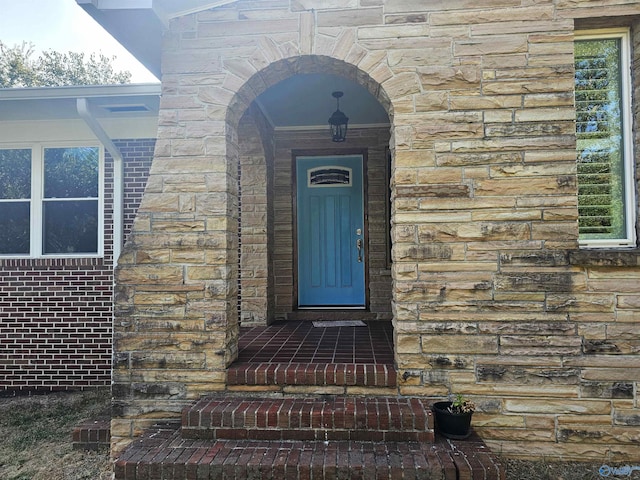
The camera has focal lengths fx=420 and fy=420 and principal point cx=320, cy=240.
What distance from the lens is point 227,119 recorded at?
3070 mm

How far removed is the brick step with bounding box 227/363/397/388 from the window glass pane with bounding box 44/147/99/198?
3.31 metres

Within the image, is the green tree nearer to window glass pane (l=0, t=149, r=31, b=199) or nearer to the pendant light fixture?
window glass pane (l=0, t=149, r=31, b=199)

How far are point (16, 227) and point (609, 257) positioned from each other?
19.4 ft

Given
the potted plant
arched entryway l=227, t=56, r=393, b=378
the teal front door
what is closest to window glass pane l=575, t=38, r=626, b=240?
the potted plant

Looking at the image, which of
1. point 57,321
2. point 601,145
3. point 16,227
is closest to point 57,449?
point 57,321

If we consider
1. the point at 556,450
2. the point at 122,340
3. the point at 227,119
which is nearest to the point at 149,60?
the point at 227,119

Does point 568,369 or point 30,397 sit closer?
point 568,369

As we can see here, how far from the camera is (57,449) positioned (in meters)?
3.42

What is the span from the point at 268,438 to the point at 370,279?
9.07ft

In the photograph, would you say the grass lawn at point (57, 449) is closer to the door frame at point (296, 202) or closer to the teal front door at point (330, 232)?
the door frame at point (296, 202)

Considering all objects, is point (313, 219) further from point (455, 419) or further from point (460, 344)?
point (455, 419)

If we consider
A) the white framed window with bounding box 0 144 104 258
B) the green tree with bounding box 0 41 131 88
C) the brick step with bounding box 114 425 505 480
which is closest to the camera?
the brick step with bounding box 114 425 505 480

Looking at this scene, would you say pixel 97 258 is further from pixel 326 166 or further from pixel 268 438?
pixel 268 438

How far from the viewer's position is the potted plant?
262 cm
